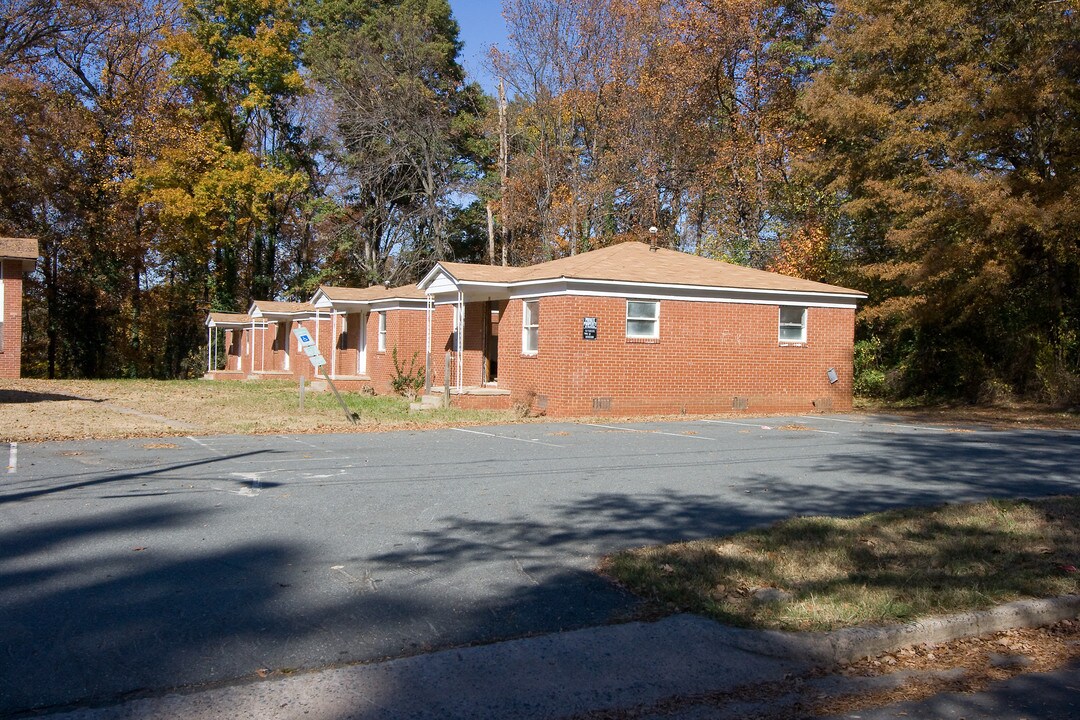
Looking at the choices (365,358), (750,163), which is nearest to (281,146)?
(365,358)

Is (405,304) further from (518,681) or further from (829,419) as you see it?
(518,681)

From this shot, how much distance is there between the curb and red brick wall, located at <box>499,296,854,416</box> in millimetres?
15519

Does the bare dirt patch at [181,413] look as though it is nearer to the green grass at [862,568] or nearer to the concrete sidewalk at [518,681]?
the green grass at [862,568]

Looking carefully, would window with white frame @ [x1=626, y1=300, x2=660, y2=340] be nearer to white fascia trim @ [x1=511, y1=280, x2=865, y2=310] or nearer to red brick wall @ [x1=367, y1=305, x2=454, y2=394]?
white fascia trim @ [x1=511, y1=280, x2=865, y2=310]

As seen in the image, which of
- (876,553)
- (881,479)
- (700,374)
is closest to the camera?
(876,553)

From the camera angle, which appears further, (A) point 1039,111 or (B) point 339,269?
(B) point 339,269

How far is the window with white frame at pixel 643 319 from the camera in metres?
22.2

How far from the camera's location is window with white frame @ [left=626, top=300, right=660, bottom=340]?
72.9 feet

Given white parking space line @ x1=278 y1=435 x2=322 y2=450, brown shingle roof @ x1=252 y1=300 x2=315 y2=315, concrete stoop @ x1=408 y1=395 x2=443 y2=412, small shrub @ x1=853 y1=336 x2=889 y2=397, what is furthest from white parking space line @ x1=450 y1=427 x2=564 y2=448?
brown shingle roof @ x1=252 y1=300 x2=315 y2=315

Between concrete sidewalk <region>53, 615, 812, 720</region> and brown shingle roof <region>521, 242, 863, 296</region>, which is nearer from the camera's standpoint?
concrete sidewalk <region>53, 615, 812, 720</region>

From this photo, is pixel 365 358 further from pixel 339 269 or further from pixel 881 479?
pixel 881 479

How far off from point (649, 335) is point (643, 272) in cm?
166

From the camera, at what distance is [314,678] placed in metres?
4.77

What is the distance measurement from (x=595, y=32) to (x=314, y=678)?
3436 cm
